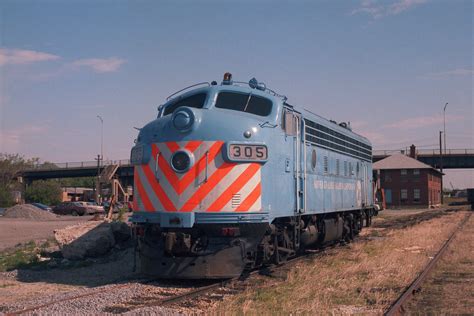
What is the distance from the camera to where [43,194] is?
79.8m

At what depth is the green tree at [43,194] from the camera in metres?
79.8

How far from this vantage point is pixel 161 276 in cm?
1005

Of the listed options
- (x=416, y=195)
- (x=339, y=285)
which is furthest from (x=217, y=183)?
(x=416, y=195)

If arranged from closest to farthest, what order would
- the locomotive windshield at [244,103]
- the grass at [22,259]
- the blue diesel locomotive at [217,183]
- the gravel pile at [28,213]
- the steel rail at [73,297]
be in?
1. the steel rail at [73,297]
2. the blue diesel locomotive at [217,183]
3. the locomotive windshield at [244,103]
4. the grass at [22,259]
5. the gravel pile at [28,213]

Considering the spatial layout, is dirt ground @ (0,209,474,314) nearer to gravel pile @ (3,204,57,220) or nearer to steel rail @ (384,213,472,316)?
steel rail @ (384,213,472,316)

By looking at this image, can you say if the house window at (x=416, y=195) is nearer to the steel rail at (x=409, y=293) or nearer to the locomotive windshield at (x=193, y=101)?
the steel rail at (x=409, y=293)

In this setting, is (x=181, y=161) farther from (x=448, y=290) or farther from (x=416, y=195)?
(x=416, y=195)

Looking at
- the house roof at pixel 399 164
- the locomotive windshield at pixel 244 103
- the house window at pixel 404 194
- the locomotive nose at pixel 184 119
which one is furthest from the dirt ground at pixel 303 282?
the house window at pixel 404 194

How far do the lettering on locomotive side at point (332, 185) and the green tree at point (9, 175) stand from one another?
204 ft

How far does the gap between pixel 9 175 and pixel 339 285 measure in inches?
2969

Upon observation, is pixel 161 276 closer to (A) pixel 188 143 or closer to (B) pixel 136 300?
(B) pixel 136 300

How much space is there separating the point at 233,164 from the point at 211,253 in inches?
68.6

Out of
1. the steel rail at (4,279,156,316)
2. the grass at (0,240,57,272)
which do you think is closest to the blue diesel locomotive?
the steel rail at (4,279,156,316)

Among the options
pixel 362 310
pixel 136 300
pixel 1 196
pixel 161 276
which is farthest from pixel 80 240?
pixel 1 196
